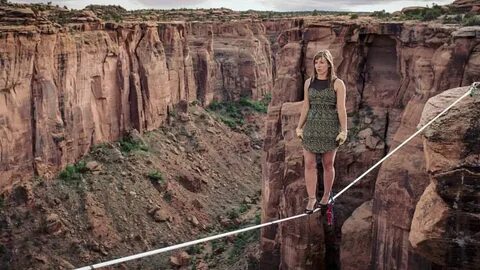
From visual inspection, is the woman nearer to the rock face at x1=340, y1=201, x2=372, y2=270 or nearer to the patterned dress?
the patterned dress

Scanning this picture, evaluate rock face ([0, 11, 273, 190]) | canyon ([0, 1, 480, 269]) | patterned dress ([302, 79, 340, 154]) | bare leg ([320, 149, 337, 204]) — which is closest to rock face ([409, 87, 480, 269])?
canyon ([0, 1, 480, 269])

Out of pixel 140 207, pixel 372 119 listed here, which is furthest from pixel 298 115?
pixel 140 207

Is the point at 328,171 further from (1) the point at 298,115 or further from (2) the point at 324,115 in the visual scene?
(1) the point at 298,115

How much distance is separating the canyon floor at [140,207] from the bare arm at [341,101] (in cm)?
2340

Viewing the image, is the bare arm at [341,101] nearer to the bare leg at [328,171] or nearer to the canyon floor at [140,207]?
the bare leg at [328,171]

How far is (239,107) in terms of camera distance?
237 feet

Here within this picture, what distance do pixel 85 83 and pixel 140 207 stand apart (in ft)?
31.1

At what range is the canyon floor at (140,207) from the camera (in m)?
38.3

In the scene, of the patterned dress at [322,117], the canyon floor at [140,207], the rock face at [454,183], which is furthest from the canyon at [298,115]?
the patterned dress at [322,117]

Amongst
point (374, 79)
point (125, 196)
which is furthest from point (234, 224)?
point (374, 79)

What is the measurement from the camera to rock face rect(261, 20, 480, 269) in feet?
82.6

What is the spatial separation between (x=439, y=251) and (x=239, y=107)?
186 ft

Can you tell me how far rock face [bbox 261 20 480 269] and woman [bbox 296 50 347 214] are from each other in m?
10.7

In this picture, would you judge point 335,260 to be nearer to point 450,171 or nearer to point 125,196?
point 450,171
